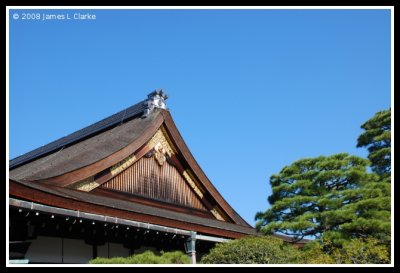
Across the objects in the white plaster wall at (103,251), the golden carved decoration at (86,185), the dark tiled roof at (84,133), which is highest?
the dark tiled roof at (84,133)

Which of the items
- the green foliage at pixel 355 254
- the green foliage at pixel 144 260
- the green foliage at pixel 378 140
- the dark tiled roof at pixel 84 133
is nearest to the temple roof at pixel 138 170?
the dark tiled roof at pixel 84 133

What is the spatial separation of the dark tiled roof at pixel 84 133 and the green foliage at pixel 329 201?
5.83 m

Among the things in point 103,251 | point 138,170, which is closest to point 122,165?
point 138,170

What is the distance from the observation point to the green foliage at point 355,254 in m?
10.7

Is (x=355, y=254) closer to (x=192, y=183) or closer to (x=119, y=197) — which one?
(x=119, y=197)

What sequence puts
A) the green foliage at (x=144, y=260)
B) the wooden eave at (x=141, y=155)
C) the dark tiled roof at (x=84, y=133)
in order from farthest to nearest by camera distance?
the dark tiled roof at (x=84, y=133)
the wooden eave at (x=141, y=155)
the green foliage at (x=144, y=260)

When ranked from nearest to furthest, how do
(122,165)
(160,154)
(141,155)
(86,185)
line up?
(86,185) → (122,165) → (141,155) → (160,154)

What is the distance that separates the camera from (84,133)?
61.1 feet

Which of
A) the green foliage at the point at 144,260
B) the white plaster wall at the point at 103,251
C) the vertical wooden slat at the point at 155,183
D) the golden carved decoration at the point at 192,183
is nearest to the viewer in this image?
the green foliage at the point at 144,260

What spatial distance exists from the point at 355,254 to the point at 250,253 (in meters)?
2.09

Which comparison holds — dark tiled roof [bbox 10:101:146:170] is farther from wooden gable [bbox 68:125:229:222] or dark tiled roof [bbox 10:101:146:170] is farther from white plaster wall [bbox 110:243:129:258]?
white plaster wall [bbox 110:243:129:258]

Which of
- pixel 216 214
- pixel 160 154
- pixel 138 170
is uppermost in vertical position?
pixel 160 154

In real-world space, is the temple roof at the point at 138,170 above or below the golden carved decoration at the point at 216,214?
above

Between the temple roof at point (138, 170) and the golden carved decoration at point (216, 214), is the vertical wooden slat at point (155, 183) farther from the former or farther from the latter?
the golden carved decoration at point (216, 214)
